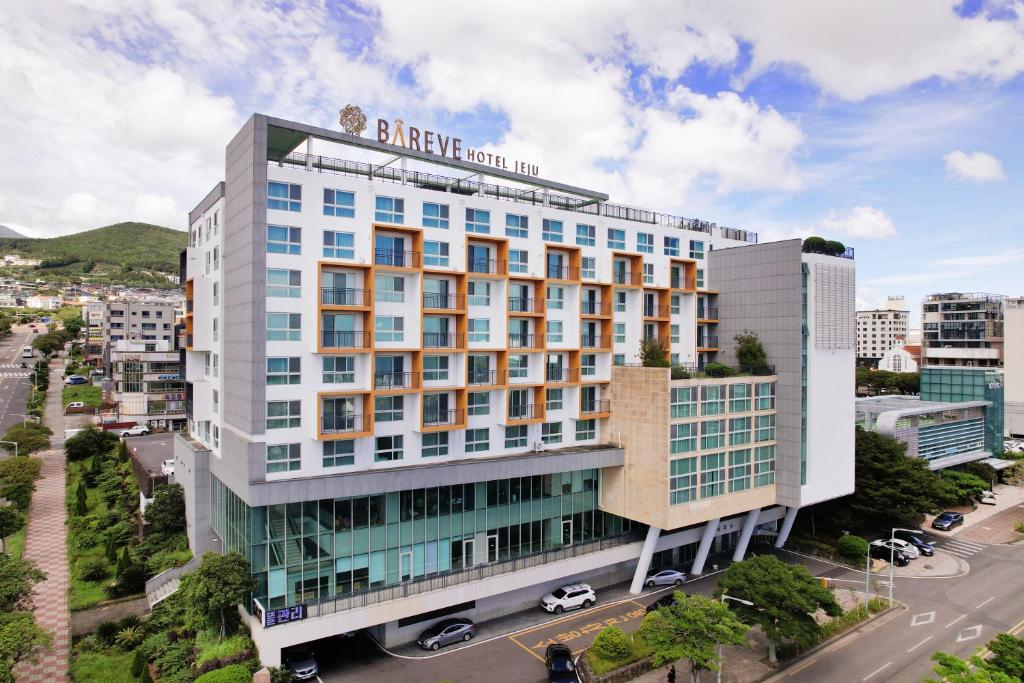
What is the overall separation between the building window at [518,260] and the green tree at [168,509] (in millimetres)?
29997

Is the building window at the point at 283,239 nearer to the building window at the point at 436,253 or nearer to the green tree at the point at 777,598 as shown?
the building window at the point at 436,253

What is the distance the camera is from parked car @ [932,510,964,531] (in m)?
55.3

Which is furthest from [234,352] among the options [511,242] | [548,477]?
[548,477]

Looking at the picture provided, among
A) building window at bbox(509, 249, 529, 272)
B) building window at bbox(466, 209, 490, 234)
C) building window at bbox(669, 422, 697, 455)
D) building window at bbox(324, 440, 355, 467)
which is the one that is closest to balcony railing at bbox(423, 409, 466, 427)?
building window at bbox(324, 440, 355, 467)

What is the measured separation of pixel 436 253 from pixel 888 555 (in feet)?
138

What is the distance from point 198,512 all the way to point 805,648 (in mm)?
37121

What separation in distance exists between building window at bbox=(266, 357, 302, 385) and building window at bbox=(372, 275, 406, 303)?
555 cm

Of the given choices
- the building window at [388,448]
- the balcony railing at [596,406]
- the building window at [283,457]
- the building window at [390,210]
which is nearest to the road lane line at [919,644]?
the balcony railing at [596,406]

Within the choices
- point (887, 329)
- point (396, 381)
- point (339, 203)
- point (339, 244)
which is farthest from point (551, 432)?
point (887, 329)

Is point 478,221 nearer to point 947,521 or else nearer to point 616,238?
point 616,238

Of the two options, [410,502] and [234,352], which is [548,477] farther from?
[234,352]

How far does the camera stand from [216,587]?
29656mm

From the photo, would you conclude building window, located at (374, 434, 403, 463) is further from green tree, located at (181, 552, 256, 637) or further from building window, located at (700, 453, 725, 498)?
building window, located at (700, 453, 725, 498)

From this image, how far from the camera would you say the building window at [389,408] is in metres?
34.3
